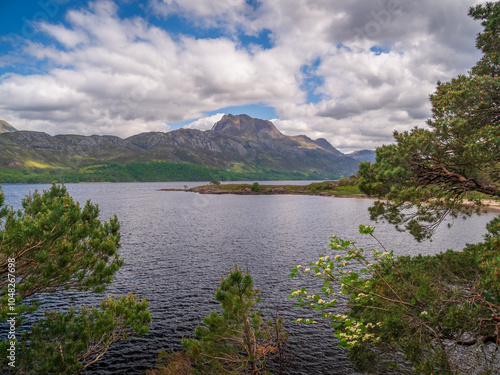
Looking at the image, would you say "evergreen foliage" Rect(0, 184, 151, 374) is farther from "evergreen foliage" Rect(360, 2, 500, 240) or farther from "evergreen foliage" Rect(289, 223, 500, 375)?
"evergreen foliage" Rect(360, 2, 500, 240)

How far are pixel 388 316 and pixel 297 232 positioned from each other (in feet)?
201

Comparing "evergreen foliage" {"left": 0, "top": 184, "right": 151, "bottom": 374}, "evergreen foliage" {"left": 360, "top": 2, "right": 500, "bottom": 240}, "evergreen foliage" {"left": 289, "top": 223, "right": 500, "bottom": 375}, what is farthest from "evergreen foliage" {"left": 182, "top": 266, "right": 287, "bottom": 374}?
"evergreen foliage" {"left": 360, "top": 2, "right": 500, "bottom": 240}

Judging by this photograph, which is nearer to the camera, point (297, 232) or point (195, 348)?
point (195, 348)

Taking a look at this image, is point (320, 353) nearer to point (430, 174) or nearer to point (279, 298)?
point (279, 298)

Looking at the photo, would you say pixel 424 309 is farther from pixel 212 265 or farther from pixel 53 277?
pixel 212 265

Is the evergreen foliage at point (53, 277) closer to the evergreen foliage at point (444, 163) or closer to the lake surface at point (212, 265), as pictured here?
the lake surface at point (212, 265)

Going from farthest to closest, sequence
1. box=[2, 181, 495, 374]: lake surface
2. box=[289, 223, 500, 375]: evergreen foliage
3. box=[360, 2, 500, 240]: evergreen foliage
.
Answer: box=[2, 181, 495, 374]: lake surface → box=[360, 2, 500, 240]: evergreen foliage → box=[289, 223, 500, 375]: evergreen foliage

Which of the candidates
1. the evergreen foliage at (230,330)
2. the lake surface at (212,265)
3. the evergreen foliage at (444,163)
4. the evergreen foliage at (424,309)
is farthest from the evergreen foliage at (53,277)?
the evergreen foliage at (444,163)

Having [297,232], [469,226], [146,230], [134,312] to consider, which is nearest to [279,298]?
[134,312]

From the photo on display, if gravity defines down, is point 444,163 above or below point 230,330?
above

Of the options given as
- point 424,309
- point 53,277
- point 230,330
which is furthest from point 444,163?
point 53,277

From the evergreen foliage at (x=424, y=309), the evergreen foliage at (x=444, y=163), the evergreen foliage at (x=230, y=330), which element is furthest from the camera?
the evergreen foliage at (x=444, y=163)

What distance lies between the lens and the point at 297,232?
7525cm

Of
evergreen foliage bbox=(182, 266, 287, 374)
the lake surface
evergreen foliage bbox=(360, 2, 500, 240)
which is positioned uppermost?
evergreen foliage bbox=(360, 2, 500, 240)
